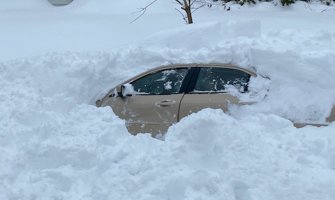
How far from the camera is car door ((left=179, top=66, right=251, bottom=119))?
282 inches

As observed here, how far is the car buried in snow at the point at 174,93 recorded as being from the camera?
7.22 metres

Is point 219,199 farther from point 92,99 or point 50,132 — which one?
point 92,99

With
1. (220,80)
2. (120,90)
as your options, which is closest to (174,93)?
(220,80)

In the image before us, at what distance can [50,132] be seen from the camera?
20.9ft

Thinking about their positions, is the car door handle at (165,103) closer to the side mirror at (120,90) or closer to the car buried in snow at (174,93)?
the car buried in snow at (174,93)

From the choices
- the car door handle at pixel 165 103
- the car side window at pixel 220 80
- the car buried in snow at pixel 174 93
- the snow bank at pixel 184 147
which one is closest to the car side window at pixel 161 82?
the car buried in snow at pixel 174 93

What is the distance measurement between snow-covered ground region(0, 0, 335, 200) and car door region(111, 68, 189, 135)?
50 cm

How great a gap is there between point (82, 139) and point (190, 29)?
12.8ft

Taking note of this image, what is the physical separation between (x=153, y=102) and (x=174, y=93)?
28cm

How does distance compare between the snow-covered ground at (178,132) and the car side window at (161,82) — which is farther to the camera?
the car side window at (161,82)

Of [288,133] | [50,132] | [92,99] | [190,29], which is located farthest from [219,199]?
[190,29]

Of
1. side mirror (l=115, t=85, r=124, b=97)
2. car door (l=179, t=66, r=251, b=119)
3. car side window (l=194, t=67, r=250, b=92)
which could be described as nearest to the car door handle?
car door (l=179, t=66, r=251, b=119)

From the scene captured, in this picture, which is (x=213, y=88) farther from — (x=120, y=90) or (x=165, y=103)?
(x=120, y=90)

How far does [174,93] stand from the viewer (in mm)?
7473
